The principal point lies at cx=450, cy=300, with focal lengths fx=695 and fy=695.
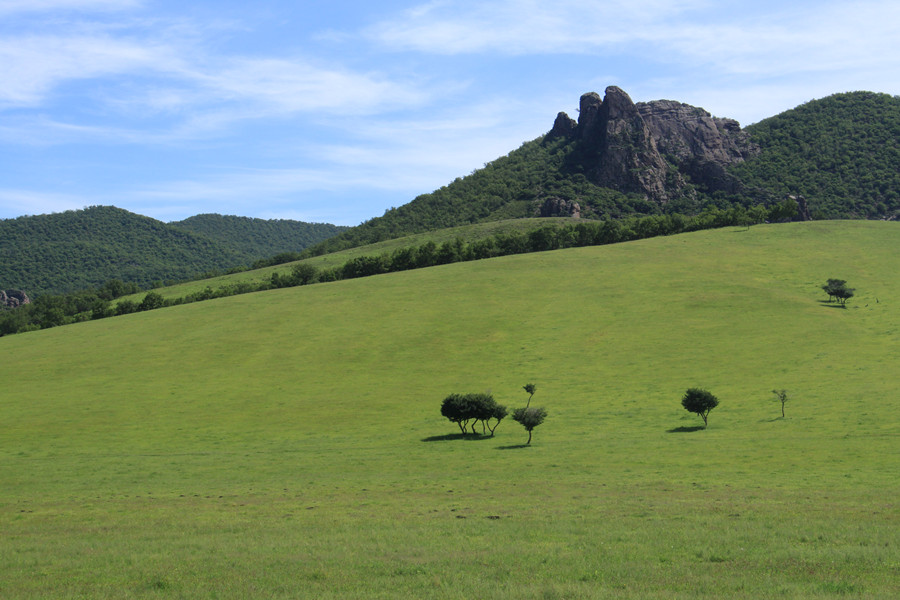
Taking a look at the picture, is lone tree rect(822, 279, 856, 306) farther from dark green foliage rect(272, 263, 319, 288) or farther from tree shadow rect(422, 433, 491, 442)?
dark green foliage rect(272, 263, 319, 288)

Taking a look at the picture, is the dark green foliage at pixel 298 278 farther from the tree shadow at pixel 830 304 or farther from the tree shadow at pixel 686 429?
the tree shadow at pixel 686 429

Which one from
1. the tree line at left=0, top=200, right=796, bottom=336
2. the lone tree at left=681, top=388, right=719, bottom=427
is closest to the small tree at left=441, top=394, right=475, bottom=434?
the lone tree at left=681, top=388, right=719, bottom=427

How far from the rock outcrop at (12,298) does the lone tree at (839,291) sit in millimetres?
176280

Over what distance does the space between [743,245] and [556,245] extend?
3322cm

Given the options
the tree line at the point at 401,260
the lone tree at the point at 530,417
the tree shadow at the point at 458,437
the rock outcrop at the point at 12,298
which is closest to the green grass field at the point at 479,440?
the tree shadow at the point at 458,437

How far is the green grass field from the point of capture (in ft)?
57.6

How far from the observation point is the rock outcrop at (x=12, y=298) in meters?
173

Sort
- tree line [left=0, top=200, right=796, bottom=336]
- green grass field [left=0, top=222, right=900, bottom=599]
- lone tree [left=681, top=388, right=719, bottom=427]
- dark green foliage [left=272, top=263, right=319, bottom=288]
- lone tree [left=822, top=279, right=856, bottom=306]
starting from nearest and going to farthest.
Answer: green grass field [left=0, top=222, right=900, bottom=599] < lone tree [left=681, top=388, right=719, bottom=427] < lone tree [left=822, top=279, right=856, bottom=306] < tree line [left=0, top=200, right=796, bottom=336] < dark green foliage [left=272, top=263, right=319, bottom=288]

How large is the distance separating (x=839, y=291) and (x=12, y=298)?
183332 millimetres

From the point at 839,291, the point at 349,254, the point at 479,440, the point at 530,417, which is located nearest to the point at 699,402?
the point at 530,417

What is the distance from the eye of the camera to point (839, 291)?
280 feet

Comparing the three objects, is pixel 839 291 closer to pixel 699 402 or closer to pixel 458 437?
pixel 699 402

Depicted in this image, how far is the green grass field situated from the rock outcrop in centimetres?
8598

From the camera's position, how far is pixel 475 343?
7706cm
